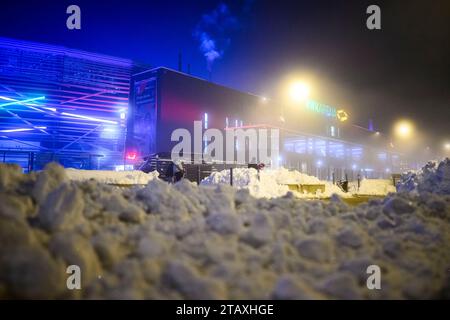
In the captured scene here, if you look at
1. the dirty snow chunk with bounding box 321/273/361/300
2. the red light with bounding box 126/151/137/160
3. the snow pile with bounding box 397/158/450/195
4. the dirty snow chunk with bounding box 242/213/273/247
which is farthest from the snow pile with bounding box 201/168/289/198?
the red light with bounding box 126/151/137/160

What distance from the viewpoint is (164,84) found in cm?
2283

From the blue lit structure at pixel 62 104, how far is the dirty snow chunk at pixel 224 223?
22153 millimetres

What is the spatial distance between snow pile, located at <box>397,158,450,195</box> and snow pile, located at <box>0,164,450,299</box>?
721cm

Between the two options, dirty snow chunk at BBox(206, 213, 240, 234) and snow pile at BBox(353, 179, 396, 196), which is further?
snow pile at BBox(353, 179, 396, 196)

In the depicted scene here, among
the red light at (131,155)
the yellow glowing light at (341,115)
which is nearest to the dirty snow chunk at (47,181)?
the red light at (131,155)

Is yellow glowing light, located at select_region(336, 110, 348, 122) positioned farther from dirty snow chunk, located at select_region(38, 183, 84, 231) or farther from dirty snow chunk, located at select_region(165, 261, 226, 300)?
dirty snow chunk, located at select_region(165, 261, 226, 300)

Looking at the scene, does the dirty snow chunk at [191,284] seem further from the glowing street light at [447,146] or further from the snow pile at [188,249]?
the glowing street light at [447,146]

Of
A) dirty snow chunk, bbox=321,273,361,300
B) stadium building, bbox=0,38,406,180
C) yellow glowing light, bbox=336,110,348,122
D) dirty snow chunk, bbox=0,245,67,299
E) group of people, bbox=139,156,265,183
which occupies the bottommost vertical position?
dirty snow chunk, bbox=321,273,361,300

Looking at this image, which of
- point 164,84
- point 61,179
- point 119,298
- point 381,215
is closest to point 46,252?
point 119,298

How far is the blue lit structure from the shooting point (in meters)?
23.1

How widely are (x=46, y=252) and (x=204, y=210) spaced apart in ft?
6.34

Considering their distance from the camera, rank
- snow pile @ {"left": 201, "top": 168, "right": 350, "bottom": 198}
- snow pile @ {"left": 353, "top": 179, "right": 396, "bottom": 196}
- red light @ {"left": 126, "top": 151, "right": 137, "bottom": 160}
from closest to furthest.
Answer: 1. snow pile @ {"left": 201, "top": 168, "right": 350, "bottom": 198}
2. snow pile @ {"left": 353, "top": 179, "right": 396, "bottom": 196}
3. red light @ {"left": 126, "top": 151, "right": 137, "bottom": 160}

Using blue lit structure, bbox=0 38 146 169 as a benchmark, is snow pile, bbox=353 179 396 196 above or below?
below

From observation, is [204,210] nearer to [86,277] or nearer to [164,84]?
[86,277]
